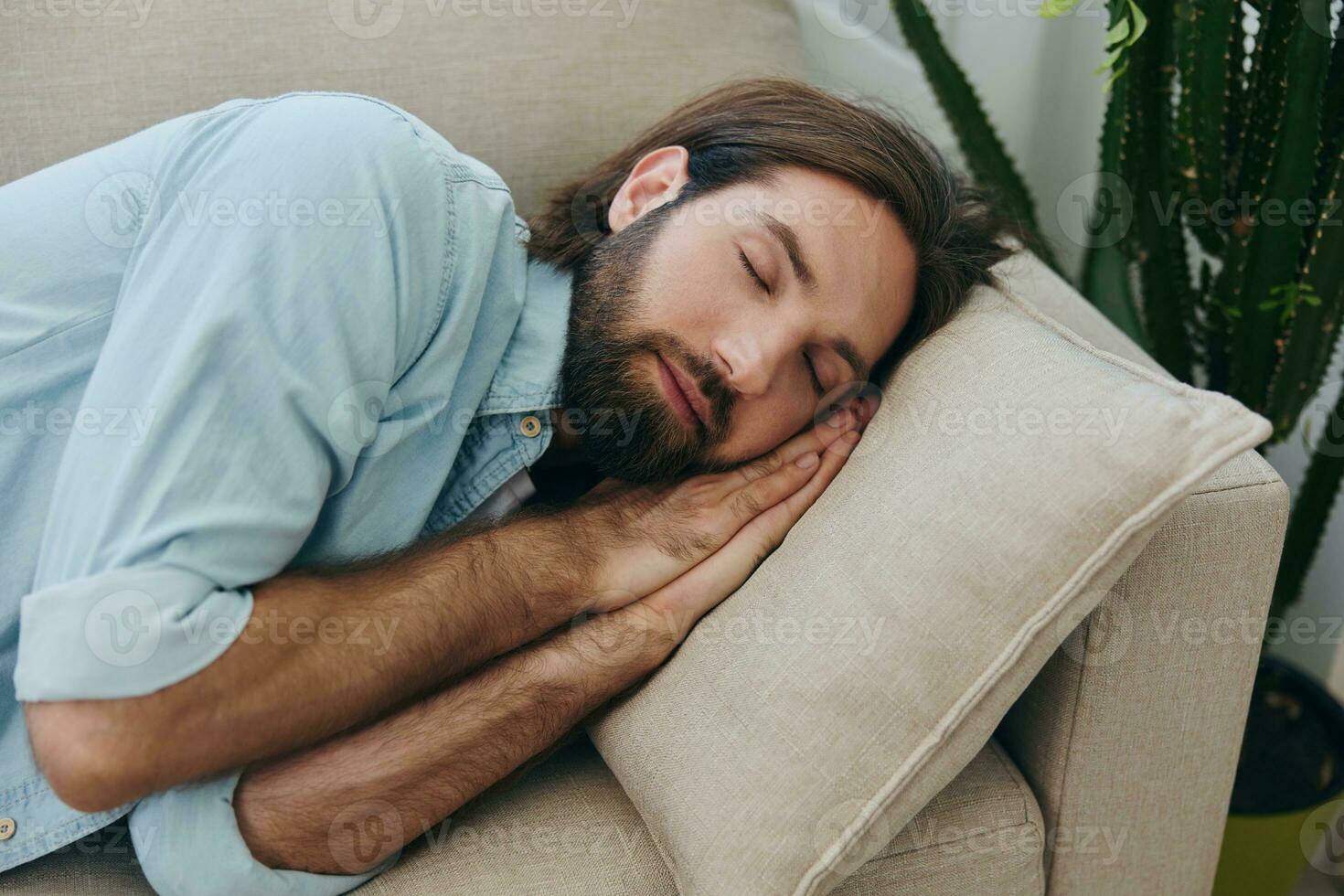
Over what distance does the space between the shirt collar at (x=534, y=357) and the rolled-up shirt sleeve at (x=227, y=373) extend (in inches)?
4.3

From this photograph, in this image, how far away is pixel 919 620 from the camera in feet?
2.95

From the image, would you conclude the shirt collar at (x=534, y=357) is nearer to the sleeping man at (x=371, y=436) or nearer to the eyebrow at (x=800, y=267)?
the sleeping man at (x=371, y=436)

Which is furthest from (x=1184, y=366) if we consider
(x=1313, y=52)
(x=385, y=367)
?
(x=385, y=367)

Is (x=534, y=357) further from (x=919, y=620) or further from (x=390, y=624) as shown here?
(x=919, y=620)

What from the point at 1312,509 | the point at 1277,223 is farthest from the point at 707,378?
the point at 1312,509

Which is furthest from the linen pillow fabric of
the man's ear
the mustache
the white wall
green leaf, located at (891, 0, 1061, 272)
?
the white wall

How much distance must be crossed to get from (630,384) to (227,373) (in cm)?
39

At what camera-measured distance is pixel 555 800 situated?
3.43ft

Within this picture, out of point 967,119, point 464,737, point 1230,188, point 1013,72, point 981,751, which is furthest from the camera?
point 1013,72

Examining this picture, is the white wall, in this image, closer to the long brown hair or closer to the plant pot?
the long brown hair

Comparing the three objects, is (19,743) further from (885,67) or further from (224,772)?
(885,67)

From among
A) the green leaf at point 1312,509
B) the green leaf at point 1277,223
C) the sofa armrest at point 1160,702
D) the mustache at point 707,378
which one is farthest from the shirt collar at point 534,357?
the green leaf at point 1312,509

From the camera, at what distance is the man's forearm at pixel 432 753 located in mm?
928

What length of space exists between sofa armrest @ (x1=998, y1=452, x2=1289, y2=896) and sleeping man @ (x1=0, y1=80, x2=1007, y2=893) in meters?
0.30
